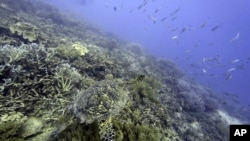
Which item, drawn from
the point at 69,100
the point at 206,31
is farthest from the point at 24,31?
the point at 206,31

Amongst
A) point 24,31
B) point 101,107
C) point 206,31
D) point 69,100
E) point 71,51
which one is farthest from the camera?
point 206,31

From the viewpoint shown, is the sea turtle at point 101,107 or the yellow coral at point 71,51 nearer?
the sea turtle at point 101,107

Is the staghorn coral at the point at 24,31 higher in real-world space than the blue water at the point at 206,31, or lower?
lower

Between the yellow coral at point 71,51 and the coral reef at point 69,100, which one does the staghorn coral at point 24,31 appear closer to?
the coral reef at point 69,100

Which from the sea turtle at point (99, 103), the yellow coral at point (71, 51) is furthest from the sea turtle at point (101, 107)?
the yellow coral at point (71, 51)

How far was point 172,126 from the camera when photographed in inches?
367

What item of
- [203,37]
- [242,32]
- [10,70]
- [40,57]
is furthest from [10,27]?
[203,37]

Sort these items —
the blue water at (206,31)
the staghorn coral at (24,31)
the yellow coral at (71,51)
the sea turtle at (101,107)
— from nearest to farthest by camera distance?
the sea turtle at (101,107) < the yellow coral at (71,51) < the staghorn coral at (24,31) < the blue water at (206,31)

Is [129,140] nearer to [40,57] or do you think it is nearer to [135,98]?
[135,98]

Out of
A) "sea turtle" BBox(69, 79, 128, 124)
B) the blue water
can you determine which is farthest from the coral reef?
the blue water

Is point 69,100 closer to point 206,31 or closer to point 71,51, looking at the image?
point 71,51

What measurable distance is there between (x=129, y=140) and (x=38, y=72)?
346 centimetres

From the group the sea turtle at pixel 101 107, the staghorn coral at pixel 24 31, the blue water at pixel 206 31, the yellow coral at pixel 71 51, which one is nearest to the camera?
the sea turtle at pixel 101 107

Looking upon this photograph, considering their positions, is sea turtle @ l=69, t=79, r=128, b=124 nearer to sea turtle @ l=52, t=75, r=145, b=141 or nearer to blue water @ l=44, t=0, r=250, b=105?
sea turtle @ l=52, t=75, r=145, b=141
